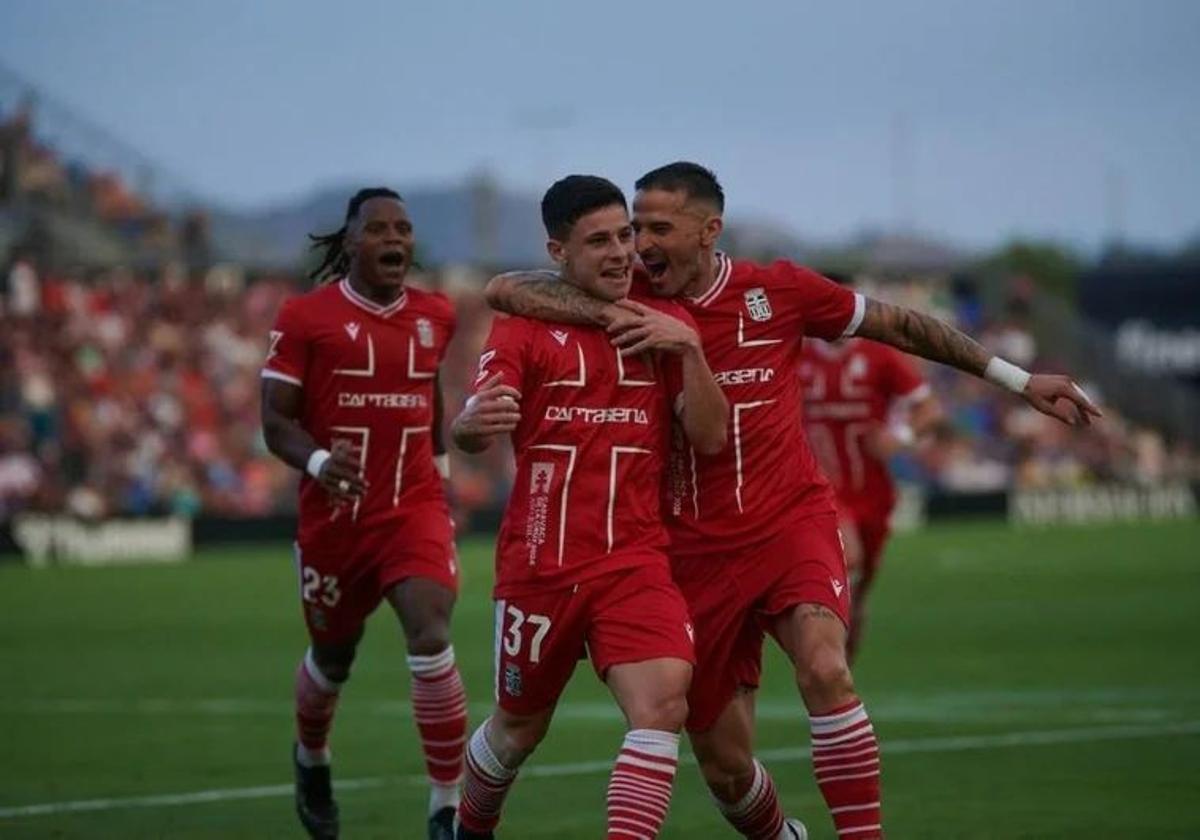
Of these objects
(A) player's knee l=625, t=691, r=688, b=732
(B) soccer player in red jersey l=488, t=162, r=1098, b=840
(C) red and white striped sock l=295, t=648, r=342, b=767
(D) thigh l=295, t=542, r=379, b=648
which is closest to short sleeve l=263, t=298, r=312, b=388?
(D) thigh l=295, t=542, r=379, b=648

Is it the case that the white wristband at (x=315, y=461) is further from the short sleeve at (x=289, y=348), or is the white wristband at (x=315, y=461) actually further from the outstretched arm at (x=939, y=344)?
the outstretched arm at (x=939, y=344)

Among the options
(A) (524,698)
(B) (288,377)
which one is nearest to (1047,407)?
(A) (524,698)

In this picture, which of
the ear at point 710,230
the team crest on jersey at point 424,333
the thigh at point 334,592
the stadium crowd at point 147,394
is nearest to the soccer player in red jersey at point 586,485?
the ear at point 710,230

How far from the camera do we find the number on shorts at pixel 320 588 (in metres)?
11.6

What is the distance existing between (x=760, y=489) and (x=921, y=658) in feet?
37.8

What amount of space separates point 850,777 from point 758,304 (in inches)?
72.9

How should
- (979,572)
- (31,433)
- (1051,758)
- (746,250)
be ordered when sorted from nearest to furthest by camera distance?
(1051,758) → (979,572) → (31,433) → (746,250)

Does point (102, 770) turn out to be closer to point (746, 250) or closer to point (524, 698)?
point (524, 698)

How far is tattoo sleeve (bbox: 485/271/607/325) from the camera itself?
888 centimetres

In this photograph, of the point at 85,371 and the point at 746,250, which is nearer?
the point at 85,371

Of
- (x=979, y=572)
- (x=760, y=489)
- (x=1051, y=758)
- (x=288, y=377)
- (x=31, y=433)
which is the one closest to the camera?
(x=760, y=489)

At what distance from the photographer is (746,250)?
5575cm

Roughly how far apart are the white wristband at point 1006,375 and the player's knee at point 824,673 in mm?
1281

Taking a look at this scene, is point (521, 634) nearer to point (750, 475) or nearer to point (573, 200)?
point (750, 475)
